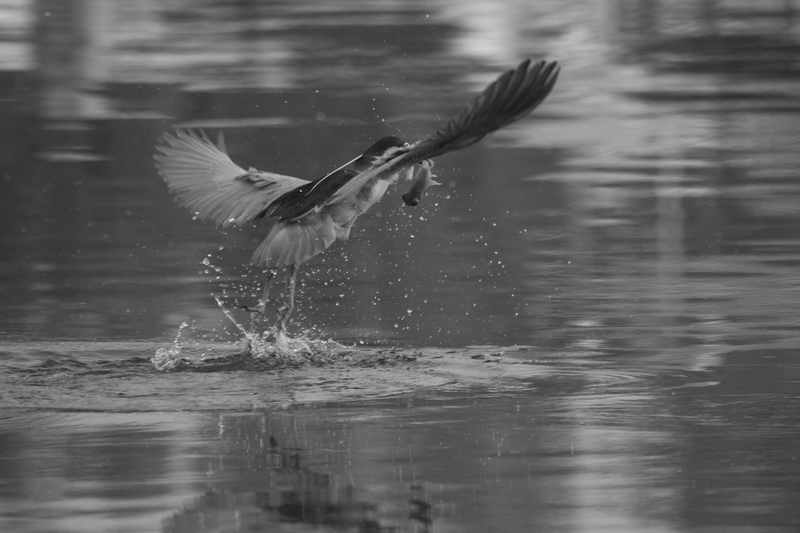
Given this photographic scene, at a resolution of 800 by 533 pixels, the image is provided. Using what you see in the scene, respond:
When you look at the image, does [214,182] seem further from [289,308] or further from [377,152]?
[377,152]

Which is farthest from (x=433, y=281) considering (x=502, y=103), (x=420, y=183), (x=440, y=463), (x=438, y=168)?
(x=440, y=463)

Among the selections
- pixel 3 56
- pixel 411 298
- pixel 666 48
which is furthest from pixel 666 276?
pixel 3 56

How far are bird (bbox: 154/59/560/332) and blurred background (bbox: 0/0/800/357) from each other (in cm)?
65

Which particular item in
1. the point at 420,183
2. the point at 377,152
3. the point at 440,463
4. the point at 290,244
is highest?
the point at 377,152

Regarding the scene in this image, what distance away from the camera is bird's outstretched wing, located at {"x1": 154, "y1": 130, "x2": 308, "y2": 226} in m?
9.23

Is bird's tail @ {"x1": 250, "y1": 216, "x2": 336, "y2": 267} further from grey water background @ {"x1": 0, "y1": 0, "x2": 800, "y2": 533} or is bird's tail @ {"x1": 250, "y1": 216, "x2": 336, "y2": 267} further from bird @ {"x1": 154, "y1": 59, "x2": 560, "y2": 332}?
grey water background @ {"x1": 0, "y1": 0, "x2": 800, "y2": 533}

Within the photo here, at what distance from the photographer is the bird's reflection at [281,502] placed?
5.45 meters

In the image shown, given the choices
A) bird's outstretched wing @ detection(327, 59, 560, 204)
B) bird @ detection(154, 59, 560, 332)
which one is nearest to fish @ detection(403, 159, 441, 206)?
bird @ detection(154, 59, 560, 332)

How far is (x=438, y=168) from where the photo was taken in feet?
43.4

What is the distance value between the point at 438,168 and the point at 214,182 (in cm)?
391

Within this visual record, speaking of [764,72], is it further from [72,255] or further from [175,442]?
[175,442]

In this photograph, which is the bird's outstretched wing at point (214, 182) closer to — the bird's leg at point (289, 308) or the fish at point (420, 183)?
the bird's leg at point (289, 308)

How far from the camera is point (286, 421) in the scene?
277 inches

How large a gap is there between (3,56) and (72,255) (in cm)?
904
